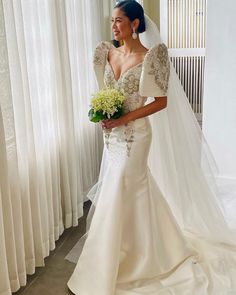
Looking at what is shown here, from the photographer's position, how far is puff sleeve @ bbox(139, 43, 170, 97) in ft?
6.59

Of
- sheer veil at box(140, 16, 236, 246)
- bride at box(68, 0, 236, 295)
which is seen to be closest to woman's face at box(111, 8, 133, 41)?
bride at box(68, 0, 236, 295)

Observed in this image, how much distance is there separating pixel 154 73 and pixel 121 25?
331 mm

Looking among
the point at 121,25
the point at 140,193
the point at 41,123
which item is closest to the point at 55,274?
the point at 140,193

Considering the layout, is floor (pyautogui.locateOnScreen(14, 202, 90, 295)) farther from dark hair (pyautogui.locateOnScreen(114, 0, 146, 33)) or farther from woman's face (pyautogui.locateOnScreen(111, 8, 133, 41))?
dark hair (pyautogui.locateOnScreen(114, 0, 146, 33))

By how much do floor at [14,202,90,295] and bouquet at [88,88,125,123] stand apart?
1.01 meters

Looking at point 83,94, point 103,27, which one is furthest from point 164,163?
point 103,27

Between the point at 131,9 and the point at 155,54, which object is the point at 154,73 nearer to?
the point at 155,54

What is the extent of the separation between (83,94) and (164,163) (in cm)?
98

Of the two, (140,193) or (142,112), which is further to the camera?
(140,193)

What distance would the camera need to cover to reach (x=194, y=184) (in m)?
2.57

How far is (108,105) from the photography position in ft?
6.70

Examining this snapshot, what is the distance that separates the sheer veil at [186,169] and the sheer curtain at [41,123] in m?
0.63

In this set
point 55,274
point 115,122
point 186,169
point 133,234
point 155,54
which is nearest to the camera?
point 155,54

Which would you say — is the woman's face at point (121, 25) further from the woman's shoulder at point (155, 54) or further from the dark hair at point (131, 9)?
the woman's shoulder at point (155, 54)
